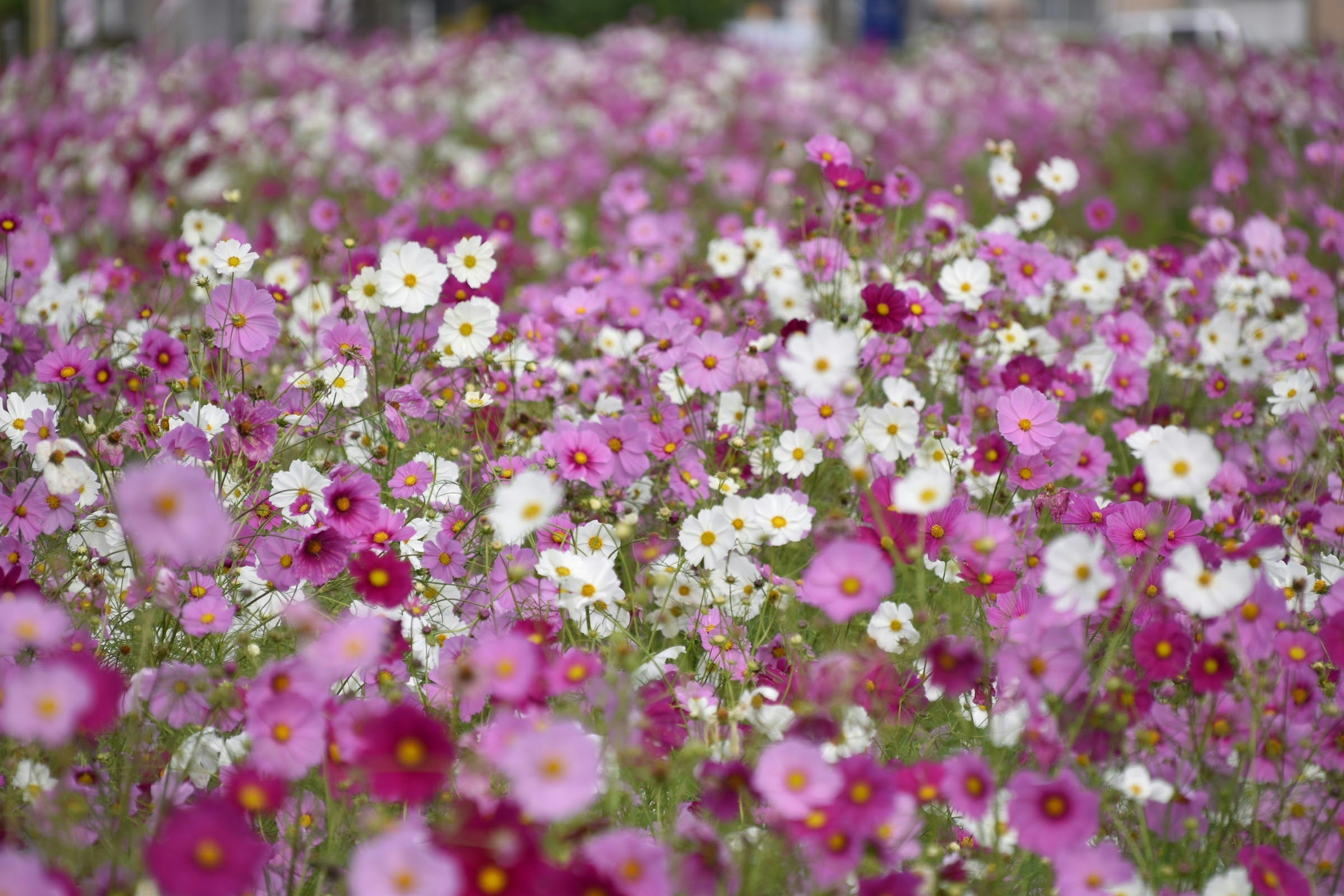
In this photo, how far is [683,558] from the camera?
68.1 inches

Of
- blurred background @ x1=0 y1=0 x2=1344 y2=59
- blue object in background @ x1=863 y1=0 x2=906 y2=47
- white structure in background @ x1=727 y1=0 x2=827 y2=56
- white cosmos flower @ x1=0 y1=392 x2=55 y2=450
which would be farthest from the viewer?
blue object in background @ x1=863 y1=0 x2=906 y2=47

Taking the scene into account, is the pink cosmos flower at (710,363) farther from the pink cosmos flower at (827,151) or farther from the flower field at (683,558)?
the pink cosmos flower at (827,151)

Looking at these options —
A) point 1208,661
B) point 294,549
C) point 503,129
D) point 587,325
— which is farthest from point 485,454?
point 503,129

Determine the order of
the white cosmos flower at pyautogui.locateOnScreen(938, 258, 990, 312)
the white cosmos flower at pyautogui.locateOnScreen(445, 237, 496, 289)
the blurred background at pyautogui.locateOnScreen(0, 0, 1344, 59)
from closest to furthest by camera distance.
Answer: the white cosmos flower at pyautogui.locateOnScreen(445, 237, 496, 289), the white cosmos flower at pyautogui.locateOnScreen(938, 258, 990, 312), the blurred background at pyautogui.locateOnScreen(0, 0, 1344, 59)

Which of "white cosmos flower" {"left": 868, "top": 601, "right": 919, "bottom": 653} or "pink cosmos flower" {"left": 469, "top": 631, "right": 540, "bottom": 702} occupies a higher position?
"pink cosmos flower" {"left": 469, "top": 631, "right": 540, "bottom": 702}

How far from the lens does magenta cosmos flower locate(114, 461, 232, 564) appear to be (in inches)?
34.7

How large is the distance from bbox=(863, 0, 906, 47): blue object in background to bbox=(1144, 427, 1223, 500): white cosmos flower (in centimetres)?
1975

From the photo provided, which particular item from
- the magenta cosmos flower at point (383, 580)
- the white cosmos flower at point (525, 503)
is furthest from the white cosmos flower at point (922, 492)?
the magenta cosmos flower at point (383, 580)

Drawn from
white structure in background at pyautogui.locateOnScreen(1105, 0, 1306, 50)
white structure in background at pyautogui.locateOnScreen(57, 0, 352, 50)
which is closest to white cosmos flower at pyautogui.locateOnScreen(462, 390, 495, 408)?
white structure in background at pyautogui.locateOnScreen(57, 0, 352, 50)

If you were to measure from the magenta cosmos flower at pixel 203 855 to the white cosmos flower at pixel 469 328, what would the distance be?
101cm

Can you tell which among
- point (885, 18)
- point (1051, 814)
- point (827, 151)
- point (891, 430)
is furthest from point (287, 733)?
point (885, 18)

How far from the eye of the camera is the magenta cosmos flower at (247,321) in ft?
5.74

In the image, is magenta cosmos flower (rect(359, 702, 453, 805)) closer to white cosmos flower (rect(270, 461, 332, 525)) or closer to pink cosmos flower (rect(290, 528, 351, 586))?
pink cosmos flower (rect(290, 528, 351, 586))

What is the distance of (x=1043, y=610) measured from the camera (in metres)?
1.09
